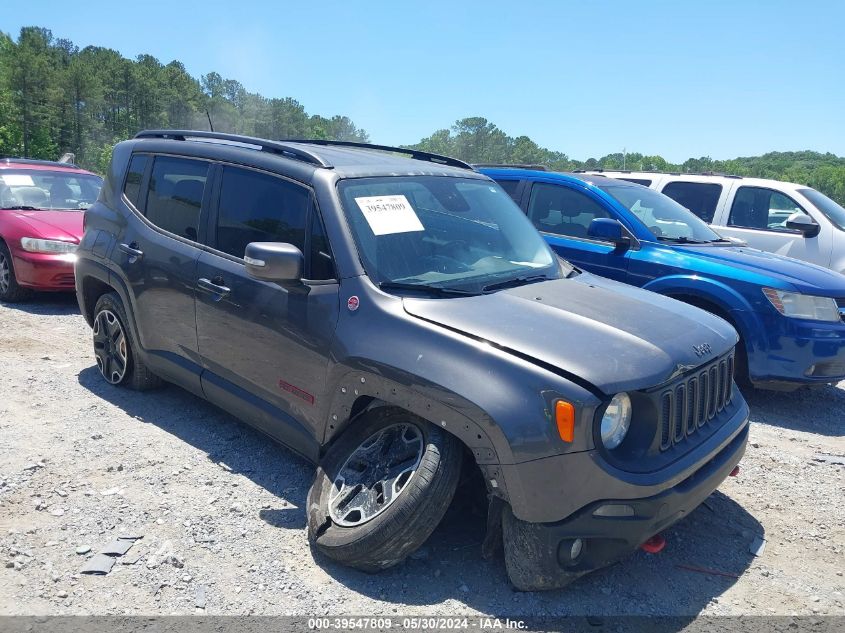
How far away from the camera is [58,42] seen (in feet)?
247

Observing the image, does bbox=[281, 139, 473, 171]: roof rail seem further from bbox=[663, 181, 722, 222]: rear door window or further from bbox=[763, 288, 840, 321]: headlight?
bbox=[663, 181, 722, 222]: rear door window

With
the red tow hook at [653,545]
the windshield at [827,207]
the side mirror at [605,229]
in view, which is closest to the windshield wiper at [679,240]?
the side mirror at [605,229]

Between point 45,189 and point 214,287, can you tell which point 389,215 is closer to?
point 214,287

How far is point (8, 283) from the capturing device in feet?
25.9

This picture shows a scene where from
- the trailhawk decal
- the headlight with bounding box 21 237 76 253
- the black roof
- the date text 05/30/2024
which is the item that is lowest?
the date text 05/30/2024

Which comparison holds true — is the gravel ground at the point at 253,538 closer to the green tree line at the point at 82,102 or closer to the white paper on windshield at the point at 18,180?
the white paper on windshield at the point at 18,180

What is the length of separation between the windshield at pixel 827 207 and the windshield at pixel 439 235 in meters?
6.38

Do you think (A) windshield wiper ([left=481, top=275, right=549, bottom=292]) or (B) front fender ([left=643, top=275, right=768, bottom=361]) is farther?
(B) front fender ([left=643, top=275, right=768, bottom=361])

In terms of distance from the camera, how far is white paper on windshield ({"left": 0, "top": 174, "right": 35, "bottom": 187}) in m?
8.50

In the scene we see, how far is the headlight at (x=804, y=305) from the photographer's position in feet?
17.9

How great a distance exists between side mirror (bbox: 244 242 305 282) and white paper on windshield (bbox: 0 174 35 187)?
673 cm

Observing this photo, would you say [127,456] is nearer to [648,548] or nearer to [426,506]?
[426,506]

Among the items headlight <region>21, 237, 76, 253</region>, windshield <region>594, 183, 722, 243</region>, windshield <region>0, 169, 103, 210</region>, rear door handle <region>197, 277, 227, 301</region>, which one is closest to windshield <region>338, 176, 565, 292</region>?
rear door handle <region>197, 277, 227, 301</region>

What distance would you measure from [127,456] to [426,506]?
227 centimetres
